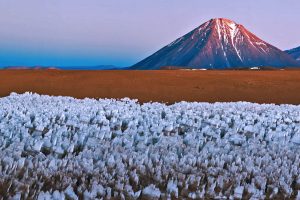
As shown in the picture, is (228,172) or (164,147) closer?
(228,172)

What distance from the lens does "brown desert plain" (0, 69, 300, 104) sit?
99.1 ft

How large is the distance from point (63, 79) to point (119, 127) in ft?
95.5

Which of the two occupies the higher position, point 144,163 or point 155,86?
point 144,163

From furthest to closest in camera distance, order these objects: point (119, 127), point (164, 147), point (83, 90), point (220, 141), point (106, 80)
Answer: point (106, 80)
point (83, 90)
point (119, 127)
point (220, 141)
point (164, 147)

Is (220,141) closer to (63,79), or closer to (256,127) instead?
(256,127)

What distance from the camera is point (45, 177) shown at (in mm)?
6754

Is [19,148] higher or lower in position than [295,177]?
higher

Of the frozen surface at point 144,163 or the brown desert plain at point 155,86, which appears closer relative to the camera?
the frozen surface at point 144,163

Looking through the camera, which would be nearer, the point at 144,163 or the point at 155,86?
the point at 144,163

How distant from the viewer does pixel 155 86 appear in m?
35.2

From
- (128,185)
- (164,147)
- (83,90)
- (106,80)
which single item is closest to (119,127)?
(164,147)

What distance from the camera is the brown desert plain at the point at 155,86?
99.1 feet

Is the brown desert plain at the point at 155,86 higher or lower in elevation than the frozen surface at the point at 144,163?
lower

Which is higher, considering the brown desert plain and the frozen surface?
the frozen surface
